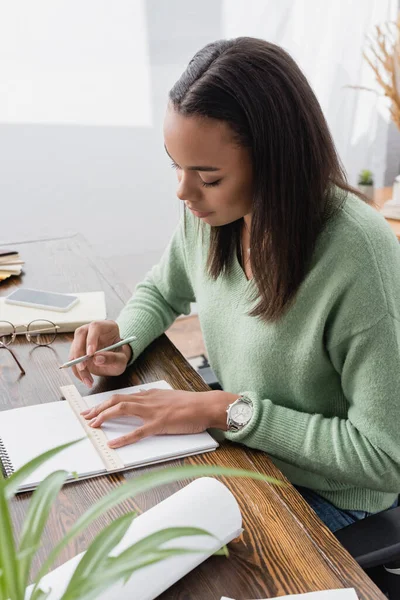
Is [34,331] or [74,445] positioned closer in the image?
[74,445]

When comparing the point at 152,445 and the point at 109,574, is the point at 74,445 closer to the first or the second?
the point at 152,445

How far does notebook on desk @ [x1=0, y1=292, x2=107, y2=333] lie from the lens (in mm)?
1281

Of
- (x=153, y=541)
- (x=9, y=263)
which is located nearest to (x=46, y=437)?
(x=153, y=541)

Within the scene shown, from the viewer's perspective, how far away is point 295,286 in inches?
38.7

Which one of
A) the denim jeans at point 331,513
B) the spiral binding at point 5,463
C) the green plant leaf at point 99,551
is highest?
the green plant leaf at point 99,551

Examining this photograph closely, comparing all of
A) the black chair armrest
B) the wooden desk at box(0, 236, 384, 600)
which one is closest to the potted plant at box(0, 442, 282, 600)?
the wooden desk at box(0, 236, 384, 600)

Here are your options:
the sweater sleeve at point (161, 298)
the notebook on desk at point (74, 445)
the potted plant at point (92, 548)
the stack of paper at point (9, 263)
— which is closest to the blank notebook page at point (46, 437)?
the notebook on desk at point (74, 445)

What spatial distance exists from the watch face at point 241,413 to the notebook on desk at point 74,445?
0.15 feet

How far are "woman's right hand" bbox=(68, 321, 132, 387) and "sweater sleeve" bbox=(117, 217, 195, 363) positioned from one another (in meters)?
0.05

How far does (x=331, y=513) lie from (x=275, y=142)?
583 millimetres

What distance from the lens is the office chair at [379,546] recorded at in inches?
33.0

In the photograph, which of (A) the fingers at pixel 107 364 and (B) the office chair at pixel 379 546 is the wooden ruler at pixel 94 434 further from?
(B) the office chair at pixel 379 546

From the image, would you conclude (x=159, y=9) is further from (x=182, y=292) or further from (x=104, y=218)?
(x=182, y=292)

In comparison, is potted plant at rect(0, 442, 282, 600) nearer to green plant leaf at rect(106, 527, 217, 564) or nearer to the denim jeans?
green plant leaf at rect(106, 527, 217, 564)
